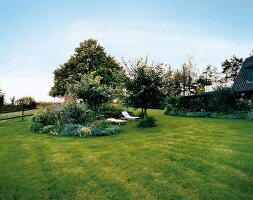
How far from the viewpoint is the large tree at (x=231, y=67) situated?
67.4m

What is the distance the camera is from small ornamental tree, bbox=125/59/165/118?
2398 centimetres

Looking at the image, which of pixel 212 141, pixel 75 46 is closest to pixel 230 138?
pixel 212 141

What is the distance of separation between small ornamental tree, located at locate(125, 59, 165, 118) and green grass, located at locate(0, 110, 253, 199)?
31.1 feet

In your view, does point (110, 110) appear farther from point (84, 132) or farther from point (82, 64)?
point (82, 64)

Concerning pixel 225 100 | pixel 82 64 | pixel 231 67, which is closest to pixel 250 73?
pixel 225 100

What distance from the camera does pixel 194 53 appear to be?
63.1 meters

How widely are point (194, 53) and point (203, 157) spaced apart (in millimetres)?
54086

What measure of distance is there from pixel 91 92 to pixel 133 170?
21419 mm

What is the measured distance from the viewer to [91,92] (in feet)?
102

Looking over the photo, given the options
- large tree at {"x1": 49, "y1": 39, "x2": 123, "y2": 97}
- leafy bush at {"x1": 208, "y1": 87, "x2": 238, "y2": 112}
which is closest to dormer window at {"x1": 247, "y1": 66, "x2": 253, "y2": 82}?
leafy bush at {"x1": 208, "y1": 87, "x2": 238, "y2": 112}

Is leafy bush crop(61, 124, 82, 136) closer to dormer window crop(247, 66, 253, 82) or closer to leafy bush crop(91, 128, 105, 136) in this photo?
leafy bush crop(91, 128, 105, 136)

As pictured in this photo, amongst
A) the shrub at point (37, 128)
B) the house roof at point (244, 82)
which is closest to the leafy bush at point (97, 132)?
the shrub at point (37, 128)

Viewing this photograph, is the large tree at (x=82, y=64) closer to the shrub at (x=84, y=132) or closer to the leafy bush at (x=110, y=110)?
the leafy bush at (x=110, y=110)

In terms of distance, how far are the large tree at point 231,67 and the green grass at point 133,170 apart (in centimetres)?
5595
